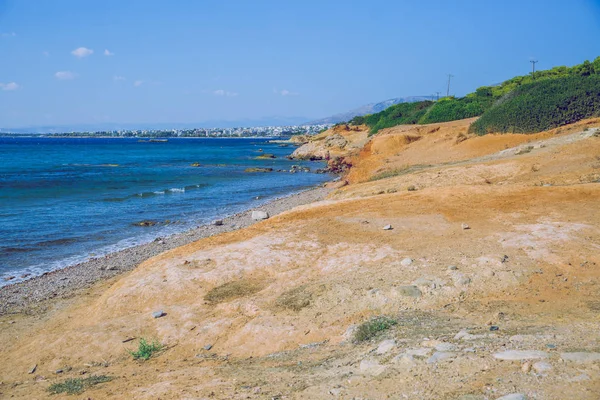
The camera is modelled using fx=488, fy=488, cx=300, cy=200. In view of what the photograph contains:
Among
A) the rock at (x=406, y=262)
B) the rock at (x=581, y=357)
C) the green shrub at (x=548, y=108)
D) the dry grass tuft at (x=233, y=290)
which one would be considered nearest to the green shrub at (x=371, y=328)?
the rock at (x=406, y=262)

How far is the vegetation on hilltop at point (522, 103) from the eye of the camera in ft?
100

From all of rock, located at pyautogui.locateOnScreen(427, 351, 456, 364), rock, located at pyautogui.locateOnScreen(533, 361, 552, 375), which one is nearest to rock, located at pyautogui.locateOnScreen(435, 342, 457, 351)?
rock, located at pyautogui.locateOnScreen(427, 351, 456, 364)

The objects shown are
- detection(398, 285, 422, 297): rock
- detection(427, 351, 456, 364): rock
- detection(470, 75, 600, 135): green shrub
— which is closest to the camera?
detection(427, 351, 456, 364): rock

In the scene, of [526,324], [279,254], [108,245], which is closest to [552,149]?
[279,254]

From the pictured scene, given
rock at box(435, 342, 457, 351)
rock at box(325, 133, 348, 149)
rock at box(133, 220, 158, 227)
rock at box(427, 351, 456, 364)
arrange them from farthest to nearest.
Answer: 1. rock at box(325, 133, 348, 149)
2. rock at box(133, 220, 158, 227)
3. rock at box(435, 342, 457, 351)
4. rock at box(427, 351, 456, 364)

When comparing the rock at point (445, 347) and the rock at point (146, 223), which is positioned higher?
the rock at point (445, 347)

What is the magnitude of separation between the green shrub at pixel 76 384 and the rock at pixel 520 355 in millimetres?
6009

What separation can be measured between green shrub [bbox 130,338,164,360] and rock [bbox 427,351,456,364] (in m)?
5.40

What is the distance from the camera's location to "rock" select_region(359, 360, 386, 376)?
20.6 ft

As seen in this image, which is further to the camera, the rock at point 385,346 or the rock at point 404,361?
the rock at point 385,346

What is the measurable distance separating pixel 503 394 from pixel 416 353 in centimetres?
154

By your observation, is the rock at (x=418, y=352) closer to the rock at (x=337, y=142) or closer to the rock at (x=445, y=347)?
the rock at (x=445, y=347)

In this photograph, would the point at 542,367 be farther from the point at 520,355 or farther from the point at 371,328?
the point at 371,328

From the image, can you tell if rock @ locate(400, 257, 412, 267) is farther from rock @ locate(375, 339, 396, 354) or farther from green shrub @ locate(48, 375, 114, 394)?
green shrub @ locate(48, 375, 114, 394)
